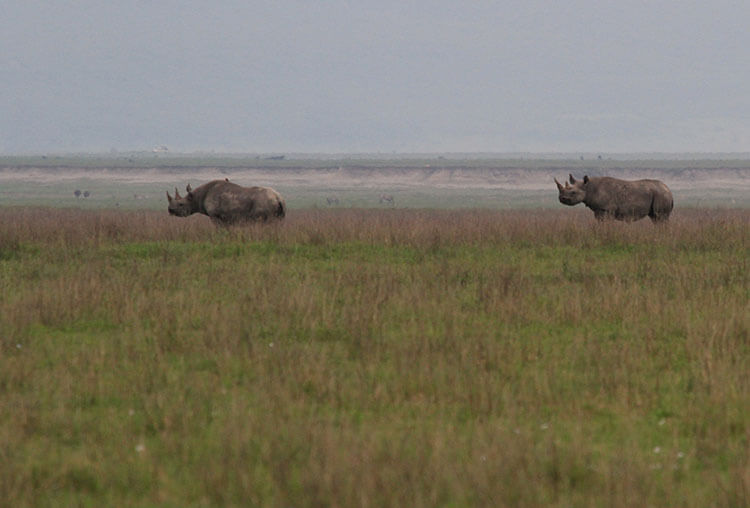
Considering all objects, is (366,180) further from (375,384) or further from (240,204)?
(375,384)

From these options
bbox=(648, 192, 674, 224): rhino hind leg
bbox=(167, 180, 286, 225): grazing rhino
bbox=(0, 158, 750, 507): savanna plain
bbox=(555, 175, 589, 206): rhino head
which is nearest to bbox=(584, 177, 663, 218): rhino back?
bbox=(648, 192, 674, 224): rhino hind leg

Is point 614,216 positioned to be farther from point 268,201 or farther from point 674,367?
point 674,367

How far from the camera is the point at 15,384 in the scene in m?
7.92

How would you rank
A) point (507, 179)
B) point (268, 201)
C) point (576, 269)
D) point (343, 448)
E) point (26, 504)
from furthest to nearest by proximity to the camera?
point (507, 179), point (268, 201), point (576, 269), point (343, 448), point (26, 504)

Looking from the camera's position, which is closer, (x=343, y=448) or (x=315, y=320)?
(x=343, y=448)

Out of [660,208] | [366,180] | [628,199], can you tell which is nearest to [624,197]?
[628,199]

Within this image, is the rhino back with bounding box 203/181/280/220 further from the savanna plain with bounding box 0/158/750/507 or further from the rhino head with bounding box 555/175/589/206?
the rhino head with bounding box 555/175/589/206

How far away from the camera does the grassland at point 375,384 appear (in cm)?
553

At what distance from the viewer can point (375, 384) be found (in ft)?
25.6

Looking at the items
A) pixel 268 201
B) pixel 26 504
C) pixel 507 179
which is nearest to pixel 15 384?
pixel 26 504

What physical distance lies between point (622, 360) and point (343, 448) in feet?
11.6

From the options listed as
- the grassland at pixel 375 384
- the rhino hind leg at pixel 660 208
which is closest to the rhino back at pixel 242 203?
the grassland at pixel 375 384

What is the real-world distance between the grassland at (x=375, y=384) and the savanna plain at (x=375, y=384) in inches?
1.0

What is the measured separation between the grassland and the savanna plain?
0.03 metres
